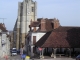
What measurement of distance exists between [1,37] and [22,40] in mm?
60021

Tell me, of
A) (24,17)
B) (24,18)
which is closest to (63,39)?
(24,18)

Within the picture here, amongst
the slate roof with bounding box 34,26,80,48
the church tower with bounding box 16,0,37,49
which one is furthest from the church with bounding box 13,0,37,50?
the slate roof with bounding box 34,26,80,48

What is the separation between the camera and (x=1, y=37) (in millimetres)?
71062

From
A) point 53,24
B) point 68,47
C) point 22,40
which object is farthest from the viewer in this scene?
point 22,40

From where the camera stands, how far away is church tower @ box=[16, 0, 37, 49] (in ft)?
430

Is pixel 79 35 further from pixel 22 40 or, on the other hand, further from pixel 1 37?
pixel 22 40

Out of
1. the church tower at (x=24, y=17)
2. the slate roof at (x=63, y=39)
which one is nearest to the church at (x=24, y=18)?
the church tower at (x=24, y=17)

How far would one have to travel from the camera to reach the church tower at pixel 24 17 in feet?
430

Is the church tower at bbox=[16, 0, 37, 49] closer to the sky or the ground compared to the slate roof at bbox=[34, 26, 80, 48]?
closer to the sky

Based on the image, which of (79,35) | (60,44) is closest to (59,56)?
(60,44)

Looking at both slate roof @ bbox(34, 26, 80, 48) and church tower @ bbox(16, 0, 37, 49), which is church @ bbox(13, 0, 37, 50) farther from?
slate roof @ bbox(34, 26, 80, 48)

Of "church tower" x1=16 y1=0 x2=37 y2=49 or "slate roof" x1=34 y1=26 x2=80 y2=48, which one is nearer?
"slate roof" x1=34 y1=26 x2=80 y2=48

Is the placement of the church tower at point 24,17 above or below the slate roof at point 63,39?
above

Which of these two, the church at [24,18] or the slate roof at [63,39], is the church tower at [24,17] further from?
the slate roof at [63,39]
